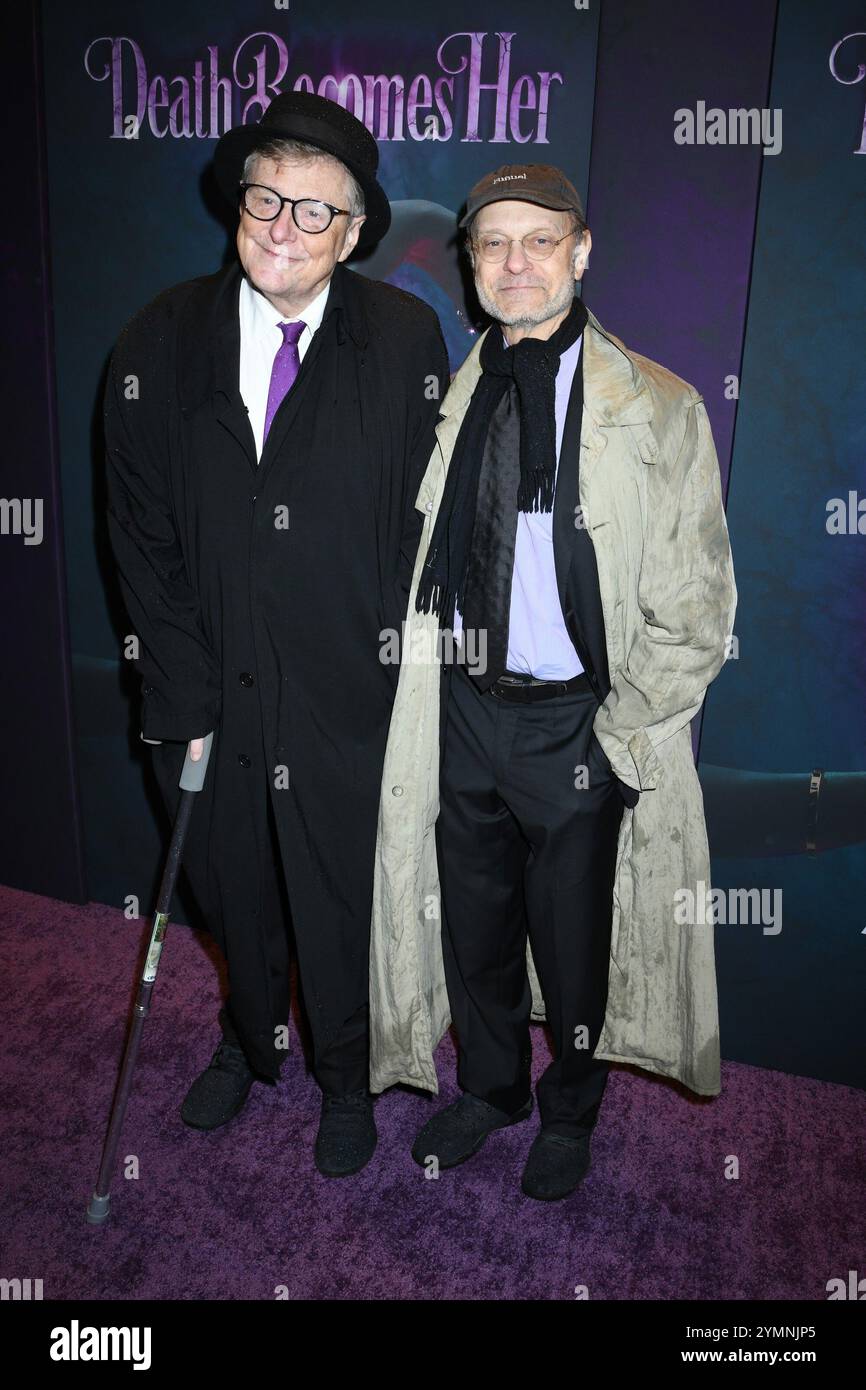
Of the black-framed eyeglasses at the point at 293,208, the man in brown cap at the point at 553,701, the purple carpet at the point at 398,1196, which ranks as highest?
the black-framed eyeglasses at the point at 293,208

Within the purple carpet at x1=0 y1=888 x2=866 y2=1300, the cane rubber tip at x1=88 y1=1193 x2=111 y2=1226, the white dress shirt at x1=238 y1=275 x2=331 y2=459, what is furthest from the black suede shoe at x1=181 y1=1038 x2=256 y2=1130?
the white dress shirt at x1=238 y1=275 x2=331 y2=459

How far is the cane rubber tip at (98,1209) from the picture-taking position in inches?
91.0

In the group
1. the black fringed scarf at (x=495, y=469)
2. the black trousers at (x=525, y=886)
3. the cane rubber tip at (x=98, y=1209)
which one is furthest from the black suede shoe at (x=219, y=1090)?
the black fringed scarf at (x=495, y=469)

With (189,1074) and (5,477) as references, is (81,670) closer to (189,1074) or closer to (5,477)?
(5,477)

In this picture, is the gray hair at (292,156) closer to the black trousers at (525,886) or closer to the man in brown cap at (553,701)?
the man in brown cap at (553,701)

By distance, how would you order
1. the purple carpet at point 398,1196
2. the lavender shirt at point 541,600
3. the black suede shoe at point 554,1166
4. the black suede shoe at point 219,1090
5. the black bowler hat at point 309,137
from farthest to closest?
the black suede shoe at point 219,1090
the black suede shoe at point 554,1166
the purple carpet at point 398,1196
the lavender shirt at point 541,600
the black bowler hat at point 309,137

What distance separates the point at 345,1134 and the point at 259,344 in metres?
1.74

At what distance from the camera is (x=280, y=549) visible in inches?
84.8

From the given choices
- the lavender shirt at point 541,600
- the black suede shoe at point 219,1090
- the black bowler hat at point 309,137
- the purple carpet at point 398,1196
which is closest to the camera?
the black bowler hat at point 309,137

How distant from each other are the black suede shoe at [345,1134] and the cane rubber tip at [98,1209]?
466 mm

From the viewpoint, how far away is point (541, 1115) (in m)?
2.56

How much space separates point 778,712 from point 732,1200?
43.5 inches

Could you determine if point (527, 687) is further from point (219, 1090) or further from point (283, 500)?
point (219, 1090)

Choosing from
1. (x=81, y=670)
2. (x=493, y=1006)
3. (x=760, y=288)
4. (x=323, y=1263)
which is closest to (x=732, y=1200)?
(x=493, y=1006)
